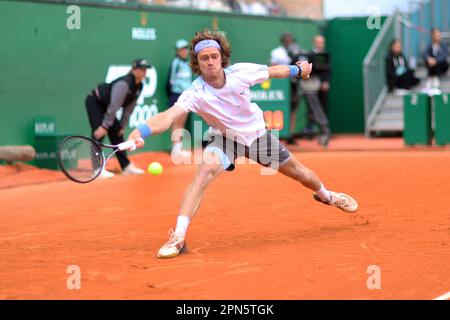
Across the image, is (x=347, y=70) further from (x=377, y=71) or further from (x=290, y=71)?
(x=290, y=71)

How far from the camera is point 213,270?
22.9 feet

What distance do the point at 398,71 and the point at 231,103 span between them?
13.2 meters

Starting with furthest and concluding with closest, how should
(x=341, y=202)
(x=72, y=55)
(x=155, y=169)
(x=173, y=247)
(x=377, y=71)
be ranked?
(x=377, y=71), (x=72, y=55), (x=155, y=169), (x=341, y=202), (x=173, y=247)

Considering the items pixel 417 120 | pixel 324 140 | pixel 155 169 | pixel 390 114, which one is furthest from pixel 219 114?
pixel 390 114

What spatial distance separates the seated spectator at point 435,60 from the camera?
66.6 feet

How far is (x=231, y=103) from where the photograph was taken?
7754 millimetres

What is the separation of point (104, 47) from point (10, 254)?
28.6ft

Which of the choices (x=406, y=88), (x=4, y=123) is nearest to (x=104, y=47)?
(x=4, y=123)

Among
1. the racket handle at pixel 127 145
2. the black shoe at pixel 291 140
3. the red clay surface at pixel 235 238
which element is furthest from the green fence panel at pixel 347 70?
the racket handle at pixel 127 145

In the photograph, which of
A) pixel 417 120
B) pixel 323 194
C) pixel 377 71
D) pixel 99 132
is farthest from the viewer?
pixel 377 71

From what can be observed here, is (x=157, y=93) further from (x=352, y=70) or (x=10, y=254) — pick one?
(x=10, y=254)

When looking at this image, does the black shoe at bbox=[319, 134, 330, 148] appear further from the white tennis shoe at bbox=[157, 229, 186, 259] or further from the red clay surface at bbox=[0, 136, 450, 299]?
the white tennis shoe at bbox=[157, 229, 186, 259]
